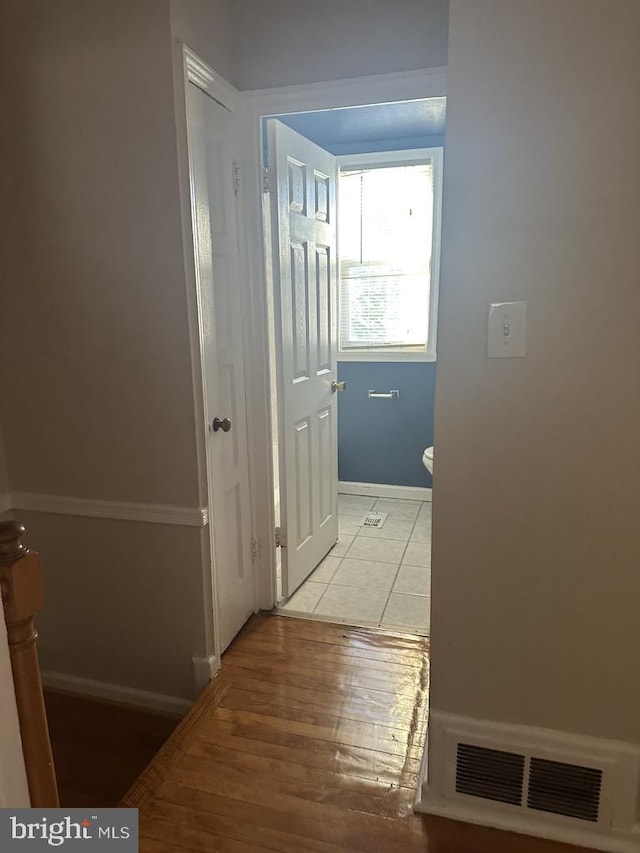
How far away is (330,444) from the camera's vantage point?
3.06m

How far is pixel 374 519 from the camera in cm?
362

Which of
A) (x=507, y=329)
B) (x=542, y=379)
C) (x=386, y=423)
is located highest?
(x=507, y=329)

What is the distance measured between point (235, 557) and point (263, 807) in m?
0.93

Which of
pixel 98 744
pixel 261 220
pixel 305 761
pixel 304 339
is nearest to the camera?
pixel 305 761

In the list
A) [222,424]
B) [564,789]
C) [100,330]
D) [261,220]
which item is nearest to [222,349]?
[222,424]

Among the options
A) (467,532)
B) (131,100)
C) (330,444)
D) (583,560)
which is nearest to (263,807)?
(467,532)

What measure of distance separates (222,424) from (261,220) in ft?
2.67

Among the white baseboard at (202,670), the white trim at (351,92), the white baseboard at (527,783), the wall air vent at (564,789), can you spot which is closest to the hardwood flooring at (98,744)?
the white baseboard at (202,670)

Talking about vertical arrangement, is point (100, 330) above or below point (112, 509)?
above

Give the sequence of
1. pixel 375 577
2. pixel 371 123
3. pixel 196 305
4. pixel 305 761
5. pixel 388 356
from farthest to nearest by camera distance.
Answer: pixel 388 356 → pixel 371 123 → pixel 375 577 → pixel 196 305 → pixel 305 761

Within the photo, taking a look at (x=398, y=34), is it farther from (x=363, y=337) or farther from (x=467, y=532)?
(x=363, y=337)

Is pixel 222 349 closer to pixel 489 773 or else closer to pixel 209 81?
pixel 209 81

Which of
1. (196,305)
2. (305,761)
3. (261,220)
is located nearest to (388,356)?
(261,220)

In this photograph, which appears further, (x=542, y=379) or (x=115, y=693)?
(x=115, y=693)
